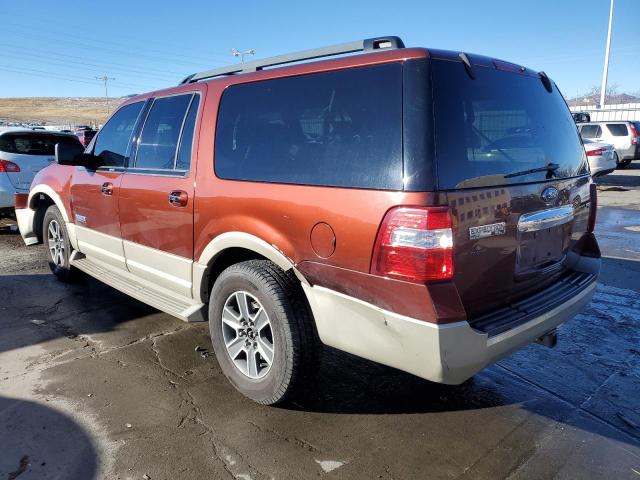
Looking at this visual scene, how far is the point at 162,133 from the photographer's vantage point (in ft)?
12.5

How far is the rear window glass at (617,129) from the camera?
65.6 ft

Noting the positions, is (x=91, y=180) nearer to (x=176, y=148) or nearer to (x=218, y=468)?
(x=176, y=148)

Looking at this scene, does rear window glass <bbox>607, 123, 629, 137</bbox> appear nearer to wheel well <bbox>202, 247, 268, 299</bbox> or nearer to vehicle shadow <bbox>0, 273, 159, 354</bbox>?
vehicle shadow <bbox>0, 273, 159, 354</bbox>

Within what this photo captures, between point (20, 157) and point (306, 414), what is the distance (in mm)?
7175

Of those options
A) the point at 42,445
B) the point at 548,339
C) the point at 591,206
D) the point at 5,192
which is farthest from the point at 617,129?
the point at 42,445

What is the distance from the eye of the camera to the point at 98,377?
337 cm

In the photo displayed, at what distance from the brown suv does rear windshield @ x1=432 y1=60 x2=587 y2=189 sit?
0.01 meters

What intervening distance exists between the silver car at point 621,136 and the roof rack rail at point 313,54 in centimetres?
2032

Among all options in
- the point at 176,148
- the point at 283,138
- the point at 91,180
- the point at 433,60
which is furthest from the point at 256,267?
the point at 91,180

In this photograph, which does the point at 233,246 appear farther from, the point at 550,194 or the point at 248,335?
the point at 550,194

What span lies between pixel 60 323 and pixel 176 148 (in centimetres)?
205

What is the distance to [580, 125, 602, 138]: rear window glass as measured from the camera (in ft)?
67.3

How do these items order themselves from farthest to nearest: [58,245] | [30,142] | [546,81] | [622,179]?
[622,179]
[30,142]
[58,245]
[546,81]

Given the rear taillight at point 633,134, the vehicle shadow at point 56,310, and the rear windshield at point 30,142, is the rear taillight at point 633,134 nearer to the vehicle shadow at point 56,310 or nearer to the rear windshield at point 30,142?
the rear windshield at point 30,142
